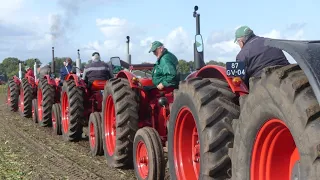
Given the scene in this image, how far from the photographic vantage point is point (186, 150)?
4.28 m

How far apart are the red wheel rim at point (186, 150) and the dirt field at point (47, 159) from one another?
1.66m

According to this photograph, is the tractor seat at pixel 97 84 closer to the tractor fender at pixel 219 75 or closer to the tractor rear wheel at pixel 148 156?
the tractor rear wheel at pixel 148 156

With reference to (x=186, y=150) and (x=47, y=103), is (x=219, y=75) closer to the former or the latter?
(x=186, y=150)

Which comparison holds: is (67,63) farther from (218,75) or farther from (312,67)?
(312,67)

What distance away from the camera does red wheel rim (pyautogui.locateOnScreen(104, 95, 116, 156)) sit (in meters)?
6.62

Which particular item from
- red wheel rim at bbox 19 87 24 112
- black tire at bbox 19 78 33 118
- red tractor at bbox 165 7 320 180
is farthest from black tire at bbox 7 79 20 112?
red tractor at bbox 165 7 320 180

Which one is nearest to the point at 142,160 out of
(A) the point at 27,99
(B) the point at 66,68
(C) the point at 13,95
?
(B) the point at 66,68

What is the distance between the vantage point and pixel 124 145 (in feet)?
19.6

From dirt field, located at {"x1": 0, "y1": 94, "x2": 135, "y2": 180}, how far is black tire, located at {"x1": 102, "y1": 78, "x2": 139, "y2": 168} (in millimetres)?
185

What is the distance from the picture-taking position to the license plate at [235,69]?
144 inches

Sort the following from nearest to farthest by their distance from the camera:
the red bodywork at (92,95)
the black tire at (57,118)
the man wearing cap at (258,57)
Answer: the man wearing cap at (258,57) → the red bodywork at (92,95) → the black tire at (57,118)

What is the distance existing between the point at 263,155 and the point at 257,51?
4.39ft

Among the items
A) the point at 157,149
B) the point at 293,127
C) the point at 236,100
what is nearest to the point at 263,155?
the point at 293,127

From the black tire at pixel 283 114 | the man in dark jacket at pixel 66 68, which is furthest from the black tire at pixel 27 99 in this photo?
the black tire at pixel 283 114
